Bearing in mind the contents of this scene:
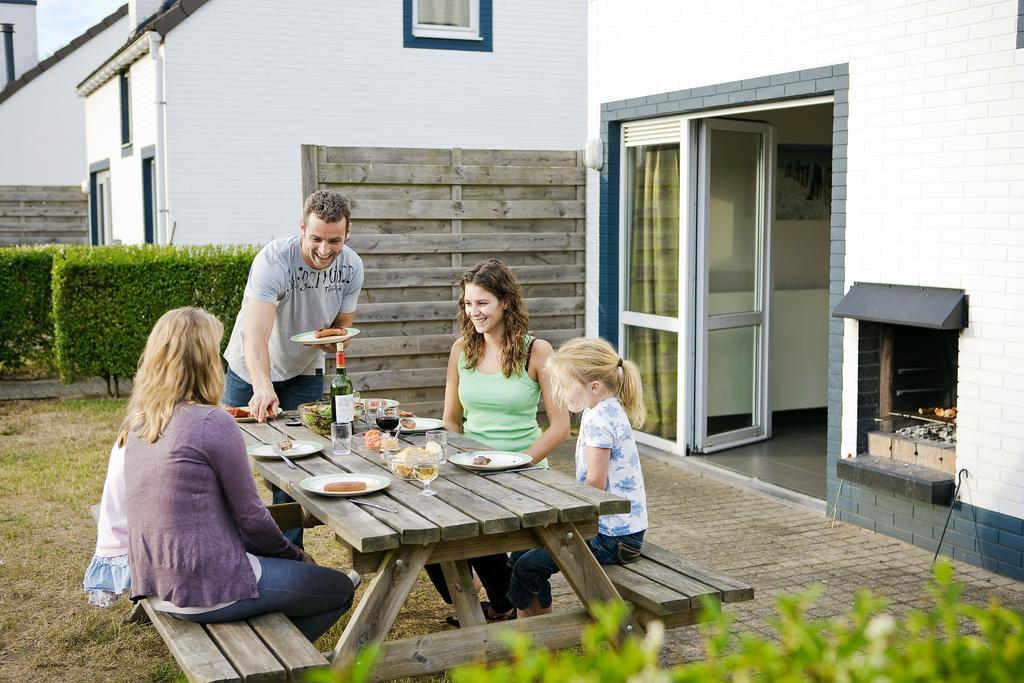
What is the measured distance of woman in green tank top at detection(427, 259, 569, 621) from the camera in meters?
4.95

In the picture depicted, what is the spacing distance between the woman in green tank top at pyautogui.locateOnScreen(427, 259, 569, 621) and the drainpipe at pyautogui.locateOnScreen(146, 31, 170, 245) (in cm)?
1099

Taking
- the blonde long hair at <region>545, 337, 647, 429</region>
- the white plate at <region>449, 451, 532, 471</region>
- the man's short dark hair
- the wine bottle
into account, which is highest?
the man's short dark hair

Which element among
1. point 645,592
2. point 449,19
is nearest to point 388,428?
point 645,592

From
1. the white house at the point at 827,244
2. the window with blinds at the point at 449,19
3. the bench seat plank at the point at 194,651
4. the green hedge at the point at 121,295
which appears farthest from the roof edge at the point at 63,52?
the bench seat plank at the point at 194,651

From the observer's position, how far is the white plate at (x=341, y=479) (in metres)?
3.96

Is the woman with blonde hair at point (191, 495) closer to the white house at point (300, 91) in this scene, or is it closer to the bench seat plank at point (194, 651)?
the bench seat plank at point (194, 651)

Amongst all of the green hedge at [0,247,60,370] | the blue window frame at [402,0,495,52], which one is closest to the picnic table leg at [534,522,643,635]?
the green hedge at [0,247,60,370]

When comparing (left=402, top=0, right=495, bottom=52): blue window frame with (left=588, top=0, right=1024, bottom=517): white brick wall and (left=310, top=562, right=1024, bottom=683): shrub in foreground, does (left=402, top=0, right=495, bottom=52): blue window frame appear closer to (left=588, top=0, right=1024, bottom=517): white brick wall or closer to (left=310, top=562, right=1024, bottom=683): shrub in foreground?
(left=588, top=0, right=1024, bottom=517): white brick wall

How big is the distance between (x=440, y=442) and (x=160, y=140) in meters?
12.1

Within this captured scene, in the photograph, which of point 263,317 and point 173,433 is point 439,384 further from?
point 173,433

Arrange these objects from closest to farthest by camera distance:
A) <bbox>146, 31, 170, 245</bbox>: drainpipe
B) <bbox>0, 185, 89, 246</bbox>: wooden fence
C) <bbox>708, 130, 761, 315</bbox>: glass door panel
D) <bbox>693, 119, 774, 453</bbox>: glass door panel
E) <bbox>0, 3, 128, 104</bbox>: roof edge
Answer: <bbox>693, 119, 774, 453</bbox>: glass door panel → <bbox>708, 130, 761, 315</bbox>: glass door panel → <bbox>146, 31, 170, 245</bbox>: drainpipe → <bbox>0, 185, 89, 246</bbox>: wooden fence → <bbox>0, 3, 128, 104</bbox>: roof edge

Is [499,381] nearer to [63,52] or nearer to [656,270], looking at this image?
[656,270]

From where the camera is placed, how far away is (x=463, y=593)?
435 centimetres

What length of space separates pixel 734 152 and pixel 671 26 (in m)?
1.13
